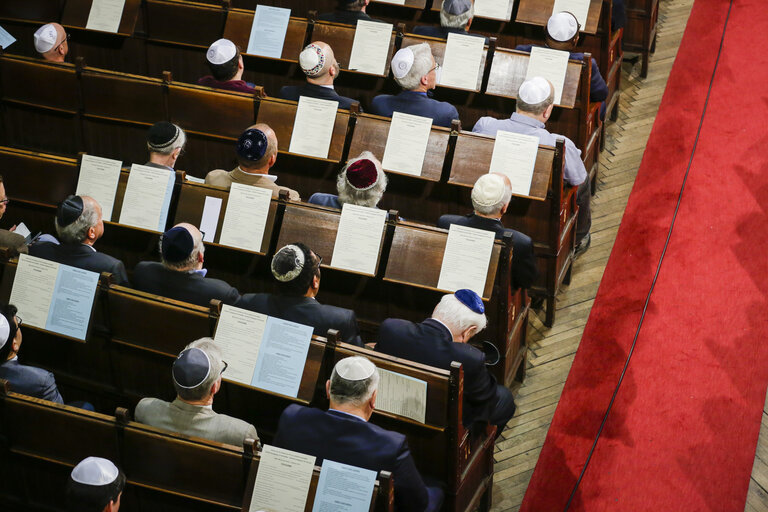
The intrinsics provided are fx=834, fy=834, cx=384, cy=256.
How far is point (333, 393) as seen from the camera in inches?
104

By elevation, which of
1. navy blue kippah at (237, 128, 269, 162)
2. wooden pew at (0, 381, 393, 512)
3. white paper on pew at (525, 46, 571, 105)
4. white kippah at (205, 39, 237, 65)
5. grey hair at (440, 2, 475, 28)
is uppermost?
grey hair at (440, 2, 475, 28)

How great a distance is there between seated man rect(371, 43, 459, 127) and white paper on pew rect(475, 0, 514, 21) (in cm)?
82

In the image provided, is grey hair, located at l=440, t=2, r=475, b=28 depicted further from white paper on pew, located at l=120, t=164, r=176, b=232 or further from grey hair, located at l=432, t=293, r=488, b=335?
grey hair, located at l=432, t=293, r=488, b=335

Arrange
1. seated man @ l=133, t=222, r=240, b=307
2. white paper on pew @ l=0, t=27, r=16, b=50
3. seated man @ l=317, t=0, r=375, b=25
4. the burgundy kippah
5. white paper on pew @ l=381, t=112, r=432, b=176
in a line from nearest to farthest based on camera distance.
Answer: seated man @ l=133, t=222, r=240, b=307 → the burgundy kippah → white paper on pew @ l=381, t=112, r=432, b=176 → seated man @ l=317, t=0, r=375, b=25 → white paper on pew @ l=0, t=27, r=16, b=50

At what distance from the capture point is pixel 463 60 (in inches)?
172

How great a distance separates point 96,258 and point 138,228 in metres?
0.40

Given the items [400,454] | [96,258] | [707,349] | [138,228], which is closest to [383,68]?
[138,228]

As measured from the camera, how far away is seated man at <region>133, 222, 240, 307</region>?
128 inches

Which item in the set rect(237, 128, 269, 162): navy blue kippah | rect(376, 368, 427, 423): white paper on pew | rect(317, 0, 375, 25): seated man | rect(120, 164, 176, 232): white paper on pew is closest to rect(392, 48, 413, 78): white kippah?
rect(317, 0, 375, 25): seated man

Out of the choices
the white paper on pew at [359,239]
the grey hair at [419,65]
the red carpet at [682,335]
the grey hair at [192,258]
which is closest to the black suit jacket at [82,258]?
the grey hair at [192,258]

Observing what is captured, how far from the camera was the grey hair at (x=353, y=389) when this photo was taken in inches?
102

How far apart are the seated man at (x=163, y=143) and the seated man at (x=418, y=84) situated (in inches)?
41.1

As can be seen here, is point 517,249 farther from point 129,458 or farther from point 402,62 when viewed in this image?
point 129,458

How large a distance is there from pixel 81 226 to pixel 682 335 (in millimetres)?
2670
